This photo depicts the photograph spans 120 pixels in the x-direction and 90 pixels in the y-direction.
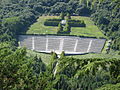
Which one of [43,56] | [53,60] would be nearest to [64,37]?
[43,56]

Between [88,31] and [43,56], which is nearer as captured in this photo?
[43,56]

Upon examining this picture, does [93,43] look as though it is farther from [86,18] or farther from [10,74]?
[10,74]

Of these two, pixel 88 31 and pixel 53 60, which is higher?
pixel 53 60

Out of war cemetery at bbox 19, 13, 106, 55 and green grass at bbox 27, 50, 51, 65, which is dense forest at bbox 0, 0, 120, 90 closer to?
war cemetery at bbox 19, 13, 106, 55

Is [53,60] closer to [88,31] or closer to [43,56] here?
[43,56]

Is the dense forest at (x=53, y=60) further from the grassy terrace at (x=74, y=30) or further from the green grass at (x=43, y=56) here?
the green grass at (x=43, y=56)

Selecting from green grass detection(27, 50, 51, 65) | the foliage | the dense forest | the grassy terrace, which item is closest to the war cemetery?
the grassy terrace

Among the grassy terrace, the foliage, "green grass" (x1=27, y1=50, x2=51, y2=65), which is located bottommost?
the grassy terrace
